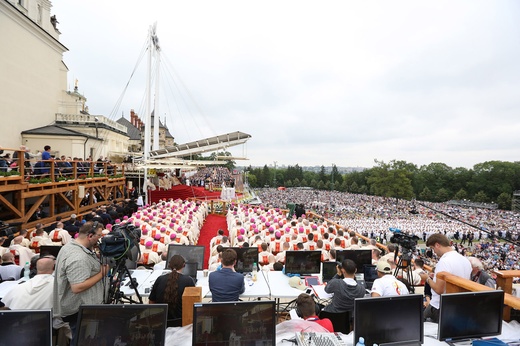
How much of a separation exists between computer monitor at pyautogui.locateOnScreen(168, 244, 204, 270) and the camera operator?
8.78 ft

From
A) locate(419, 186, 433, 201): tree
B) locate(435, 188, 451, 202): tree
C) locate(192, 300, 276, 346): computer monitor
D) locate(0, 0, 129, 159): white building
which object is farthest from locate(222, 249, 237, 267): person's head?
locate(435, 188, 451, 202): tree

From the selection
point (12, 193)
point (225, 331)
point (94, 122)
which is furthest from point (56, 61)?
point (225, 331)

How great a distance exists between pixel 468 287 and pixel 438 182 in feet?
362

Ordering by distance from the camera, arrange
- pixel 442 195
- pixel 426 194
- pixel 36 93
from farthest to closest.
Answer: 1. pixel 426 194
2. pixel 442 195
3. pixel 36 93

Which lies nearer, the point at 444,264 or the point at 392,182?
the point at 444,264

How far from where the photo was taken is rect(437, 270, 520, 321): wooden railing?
3578 mm

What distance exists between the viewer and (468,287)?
3.65 metres

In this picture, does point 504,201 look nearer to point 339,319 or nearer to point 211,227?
point 211,227

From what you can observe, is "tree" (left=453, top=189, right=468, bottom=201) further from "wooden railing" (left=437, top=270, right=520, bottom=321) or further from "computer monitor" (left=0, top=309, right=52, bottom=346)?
"computer monitor" (left=0, top=309, right=52, bottom=346)

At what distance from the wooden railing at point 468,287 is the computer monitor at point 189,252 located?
182 inches

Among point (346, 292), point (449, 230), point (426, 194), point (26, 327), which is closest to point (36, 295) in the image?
point (26, 327)

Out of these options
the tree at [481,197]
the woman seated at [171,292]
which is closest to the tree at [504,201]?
the tree at [481,197]

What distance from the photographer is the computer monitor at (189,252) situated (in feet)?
21.3

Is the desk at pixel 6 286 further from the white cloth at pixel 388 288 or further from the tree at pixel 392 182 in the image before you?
the tree at pixel 392 182
